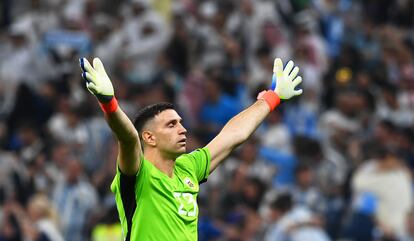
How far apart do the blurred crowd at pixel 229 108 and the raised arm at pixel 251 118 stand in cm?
379

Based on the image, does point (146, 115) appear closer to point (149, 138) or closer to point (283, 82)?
point (149, 138)

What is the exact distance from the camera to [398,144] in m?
15.1

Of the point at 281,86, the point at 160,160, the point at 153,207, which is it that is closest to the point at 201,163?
the point at 160,160

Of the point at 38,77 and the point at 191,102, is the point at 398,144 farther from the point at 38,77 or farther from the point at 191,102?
the point at 38,77

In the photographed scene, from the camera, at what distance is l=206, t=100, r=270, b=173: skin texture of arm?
28.3ft

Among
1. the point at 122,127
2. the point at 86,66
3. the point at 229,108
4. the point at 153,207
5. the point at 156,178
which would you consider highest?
the point at 229,108

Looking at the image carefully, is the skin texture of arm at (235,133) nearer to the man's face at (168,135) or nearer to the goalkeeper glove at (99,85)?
the man's face at (168,135)

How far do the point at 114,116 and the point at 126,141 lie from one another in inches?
8.1

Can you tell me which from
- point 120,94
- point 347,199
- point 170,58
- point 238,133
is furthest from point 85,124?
point 238,133

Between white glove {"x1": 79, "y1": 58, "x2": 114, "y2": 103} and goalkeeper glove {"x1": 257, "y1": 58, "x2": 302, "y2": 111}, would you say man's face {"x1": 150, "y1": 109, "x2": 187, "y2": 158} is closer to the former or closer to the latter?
white glove {"x1": 79, "y1": 58, "x2": 114, "y2": 103}

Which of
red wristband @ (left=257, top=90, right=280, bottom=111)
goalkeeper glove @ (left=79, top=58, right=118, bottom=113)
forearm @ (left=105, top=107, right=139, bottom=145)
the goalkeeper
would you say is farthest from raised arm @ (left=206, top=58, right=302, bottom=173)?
goalkeeper glove @ (left=79, top=58, right=118, bottom=113)

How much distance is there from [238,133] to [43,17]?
31.7 feet

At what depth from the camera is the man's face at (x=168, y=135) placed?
807 cm

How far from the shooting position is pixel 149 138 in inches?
319
